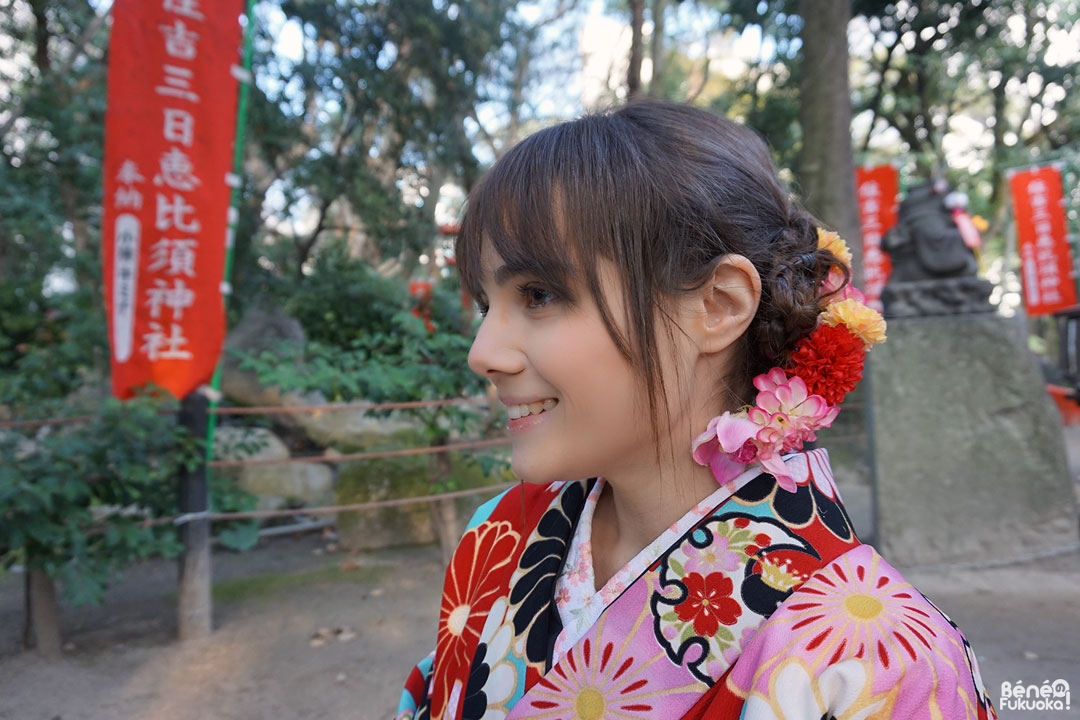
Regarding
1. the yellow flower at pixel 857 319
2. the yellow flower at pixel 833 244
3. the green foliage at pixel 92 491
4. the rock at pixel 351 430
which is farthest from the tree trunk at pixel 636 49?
the yellow flower at pixel 857 319

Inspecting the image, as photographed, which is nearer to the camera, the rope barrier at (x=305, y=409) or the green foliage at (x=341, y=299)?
the rope barrier at (x=305, y=409)

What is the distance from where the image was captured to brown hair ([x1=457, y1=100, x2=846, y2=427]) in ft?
3.21

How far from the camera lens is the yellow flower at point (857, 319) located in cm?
112

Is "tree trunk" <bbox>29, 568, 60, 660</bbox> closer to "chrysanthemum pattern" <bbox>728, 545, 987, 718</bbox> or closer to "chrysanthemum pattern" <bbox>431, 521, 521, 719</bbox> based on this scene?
"chrysanthemum pattern" <bbox>431, 521, 521, 719</bbox>

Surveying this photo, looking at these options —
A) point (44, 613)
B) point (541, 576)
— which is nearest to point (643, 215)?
point (541, 576)

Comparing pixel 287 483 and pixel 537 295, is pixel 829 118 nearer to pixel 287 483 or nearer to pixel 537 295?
pixel 287 483

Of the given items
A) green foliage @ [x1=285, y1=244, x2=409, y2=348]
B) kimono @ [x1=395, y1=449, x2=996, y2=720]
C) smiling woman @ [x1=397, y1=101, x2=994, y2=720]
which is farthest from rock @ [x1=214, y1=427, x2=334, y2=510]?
smiling woman @ [x1=397, y1=101, x2=994, y2=720]

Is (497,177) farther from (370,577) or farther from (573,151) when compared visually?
(370,577)

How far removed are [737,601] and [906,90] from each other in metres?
14.5

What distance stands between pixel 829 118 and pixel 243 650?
236 inches

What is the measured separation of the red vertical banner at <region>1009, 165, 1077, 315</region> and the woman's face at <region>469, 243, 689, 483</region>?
11531 mm

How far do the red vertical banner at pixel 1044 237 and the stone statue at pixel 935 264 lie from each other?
7.11 metres

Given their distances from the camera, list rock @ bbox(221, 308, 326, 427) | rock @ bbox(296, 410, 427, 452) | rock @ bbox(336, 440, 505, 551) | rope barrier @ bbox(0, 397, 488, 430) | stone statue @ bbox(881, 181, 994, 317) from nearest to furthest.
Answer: rope barrier @ bbox(0, 397, 488, 430) < stone statue @ bbox(881, 181, 994, 317) < rock @ bbox(336, 440, 505, 551) < rock @ bbox(296, 410, 427, 452) < rock @ bbox(221, 308, 326, 427)

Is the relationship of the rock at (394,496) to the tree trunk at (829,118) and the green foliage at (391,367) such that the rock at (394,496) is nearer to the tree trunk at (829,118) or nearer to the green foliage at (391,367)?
the green foliage at (391,367)
